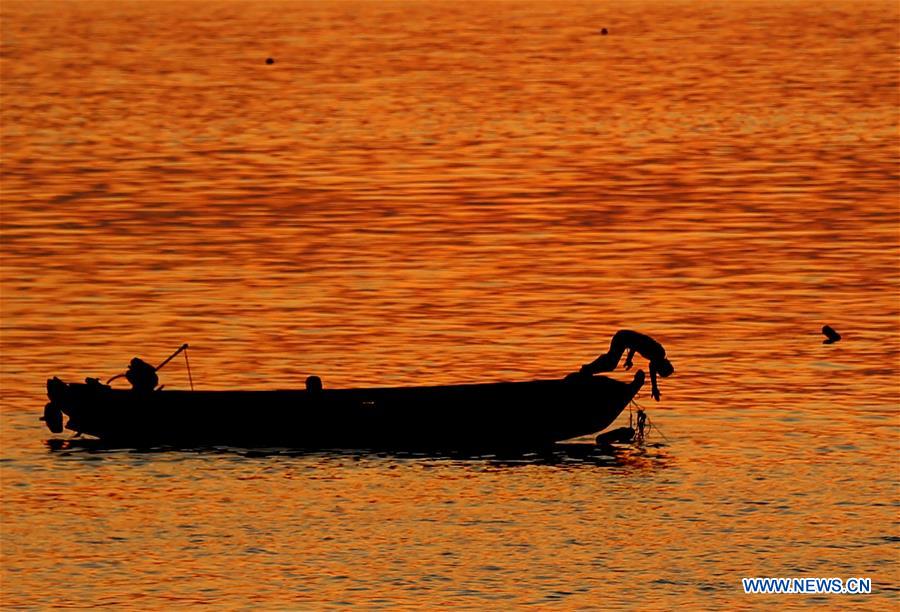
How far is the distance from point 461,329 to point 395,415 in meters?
13.4

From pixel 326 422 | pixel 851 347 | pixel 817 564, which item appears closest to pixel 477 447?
pixel 326 422

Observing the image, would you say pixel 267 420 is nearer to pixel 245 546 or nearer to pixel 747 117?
pixel 245 546

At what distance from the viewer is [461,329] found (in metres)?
55.3

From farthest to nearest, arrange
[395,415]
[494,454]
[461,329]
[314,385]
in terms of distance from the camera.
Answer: [461,329] < [314,385] < [494,454] < [395,415]

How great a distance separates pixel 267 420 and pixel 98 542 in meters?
6.65

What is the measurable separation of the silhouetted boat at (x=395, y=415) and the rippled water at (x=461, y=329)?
Answer: 28.2 inches

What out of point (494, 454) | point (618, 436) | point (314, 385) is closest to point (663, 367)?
point (618, 436)

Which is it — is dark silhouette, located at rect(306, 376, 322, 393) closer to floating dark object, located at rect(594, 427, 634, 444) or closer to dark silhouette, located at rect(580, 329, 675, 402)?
dark silhouette, located at rect(580, 329, 675, 402)

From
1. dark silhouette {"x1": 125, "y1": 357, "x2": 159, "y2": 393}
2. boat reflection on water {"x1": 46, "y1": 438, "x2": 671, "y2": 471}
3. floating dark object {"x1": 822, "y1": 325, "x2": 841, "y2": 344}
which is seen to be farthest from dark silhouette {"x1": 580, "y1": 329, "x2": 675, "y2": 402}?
floating dark object {"x1": 822, "y1": 325, "x2": 841, "y2": 344}

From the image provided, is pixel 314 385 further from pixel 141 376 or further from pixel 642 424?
pixel 642 424

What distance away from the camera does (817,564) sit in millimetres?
34281

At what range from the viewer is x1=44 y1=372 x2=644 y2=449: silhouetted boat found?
138ft

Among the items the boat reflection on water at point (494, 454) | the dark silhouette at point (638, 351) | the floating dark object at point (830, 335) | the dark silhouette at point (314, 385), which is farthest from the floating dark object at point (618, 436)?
the floating dark object at point (830, 335)

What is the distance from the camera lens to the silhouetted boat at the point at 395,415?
4212cm
